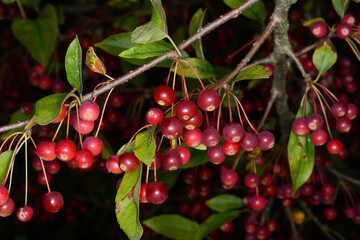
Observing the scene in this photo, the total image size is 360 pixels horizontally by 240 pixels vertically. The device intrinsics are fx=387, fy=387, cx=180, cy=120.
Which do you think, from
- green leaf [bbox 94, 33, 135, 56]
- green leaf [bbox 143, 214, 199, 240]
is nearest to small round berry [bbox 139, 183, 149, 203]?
green leaf [bbox 94, 33, 135, 56]

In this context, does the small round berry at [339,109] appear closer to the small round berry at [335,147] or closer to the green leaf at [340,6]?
the small round berry at [335,147]

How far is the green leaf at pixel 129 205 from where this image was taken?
0.99 metres

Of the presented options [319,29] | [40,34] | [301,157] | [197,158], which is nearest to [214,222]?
[197,158]

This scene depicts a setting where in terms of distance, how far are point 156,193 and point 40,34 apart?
127 cm

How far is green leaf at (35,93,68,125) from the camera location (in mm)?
895

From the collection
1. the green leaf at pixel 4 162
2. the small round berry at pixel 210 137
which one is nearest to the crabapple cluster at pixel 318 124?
the small round berry at pixel 210 137

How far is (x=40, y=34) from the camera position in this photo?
193 cm

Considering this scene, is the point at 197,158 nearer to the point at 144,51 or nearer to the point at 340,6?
the point at 144,51

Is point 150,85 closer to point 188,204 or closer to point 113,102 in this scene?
point 113,102

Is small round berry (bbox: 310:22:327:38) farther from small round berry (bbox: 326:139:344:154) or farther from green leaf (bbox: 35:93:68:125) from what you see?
green leaf (bbox: 35:93:68:125)

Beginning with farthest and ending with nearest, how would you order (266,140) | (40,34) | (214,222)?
(40,34) → (214,222) → (266,140)

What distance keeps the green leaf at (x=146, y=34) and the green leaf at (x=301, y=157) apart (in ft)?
1.96

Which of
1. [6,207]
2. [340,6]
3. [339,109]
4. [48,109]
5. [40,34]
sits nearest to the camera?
[48,109]

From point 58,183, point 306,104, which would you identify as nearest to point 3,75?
point 58,183
